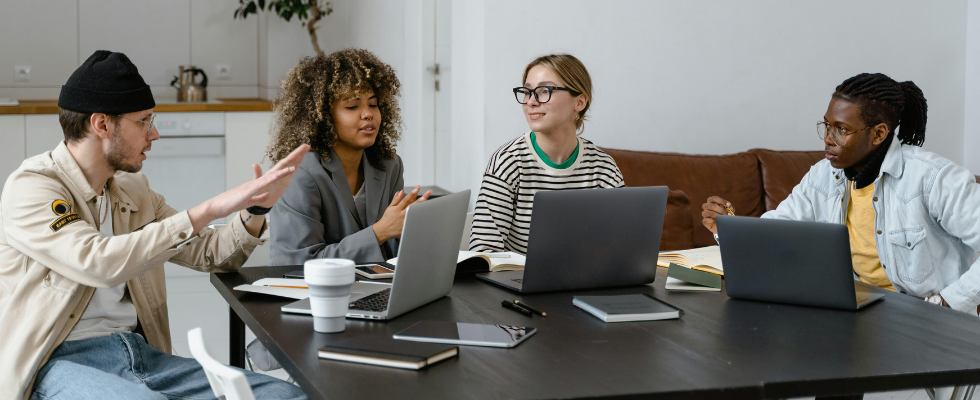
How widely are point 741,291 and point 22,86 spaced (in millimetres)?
5111

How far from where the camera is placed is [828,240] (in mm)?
1473

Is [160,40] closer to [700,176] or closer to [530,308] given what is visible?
[700,176]

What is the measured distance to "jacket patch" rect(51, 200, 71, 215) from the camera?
5.02 ft

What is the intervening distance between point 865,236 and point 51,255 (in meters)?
2.01

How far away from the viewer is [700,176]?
3.22 m

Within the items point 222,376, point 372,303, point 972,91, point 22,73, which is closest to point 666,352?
point 372,303

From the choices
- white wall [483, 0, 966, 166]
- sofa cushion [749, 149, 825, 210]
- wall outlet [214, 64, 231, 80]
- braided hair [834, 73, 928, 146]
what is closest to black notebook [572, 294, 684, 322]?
braided hair [834, 73, 928, 146]

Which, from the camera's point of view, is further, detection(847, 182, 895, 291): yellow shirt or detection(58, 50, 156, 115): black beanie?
detection(847, 182, 895, 291): yellow shirt

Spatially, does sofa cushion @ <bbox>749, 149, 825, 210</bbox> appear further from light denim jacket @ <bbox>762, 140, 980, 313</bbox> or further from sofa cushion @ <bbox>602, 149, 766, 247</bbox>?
light denim jacket @ <bbox>762, 140, 980, 313</bbox>

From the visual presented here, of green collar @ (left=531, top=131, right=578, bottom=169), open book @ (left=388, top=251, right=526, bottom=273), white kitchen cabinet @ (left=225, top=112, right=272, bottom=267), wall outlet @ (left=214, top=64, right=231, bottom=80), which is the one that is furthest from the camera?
wall outlet @ (left=214, top=64, right=231, bottom=80)

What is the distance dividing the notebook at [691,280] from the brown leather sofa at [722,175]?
1.27m

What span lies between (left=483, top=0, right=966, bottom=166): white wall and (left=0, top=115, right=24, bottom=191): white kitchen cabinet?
2773 mm

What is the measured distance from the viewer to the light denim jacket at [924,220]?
2045mm

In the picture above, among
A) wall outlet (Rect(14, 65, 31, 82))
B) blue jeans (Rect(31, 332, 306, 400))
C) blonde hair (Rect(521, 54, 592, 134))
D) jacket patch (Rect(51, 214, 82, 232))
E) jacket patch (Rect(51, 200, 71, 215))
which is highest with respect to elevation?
wall outlet (Rect(14, 65, 31, 82))
